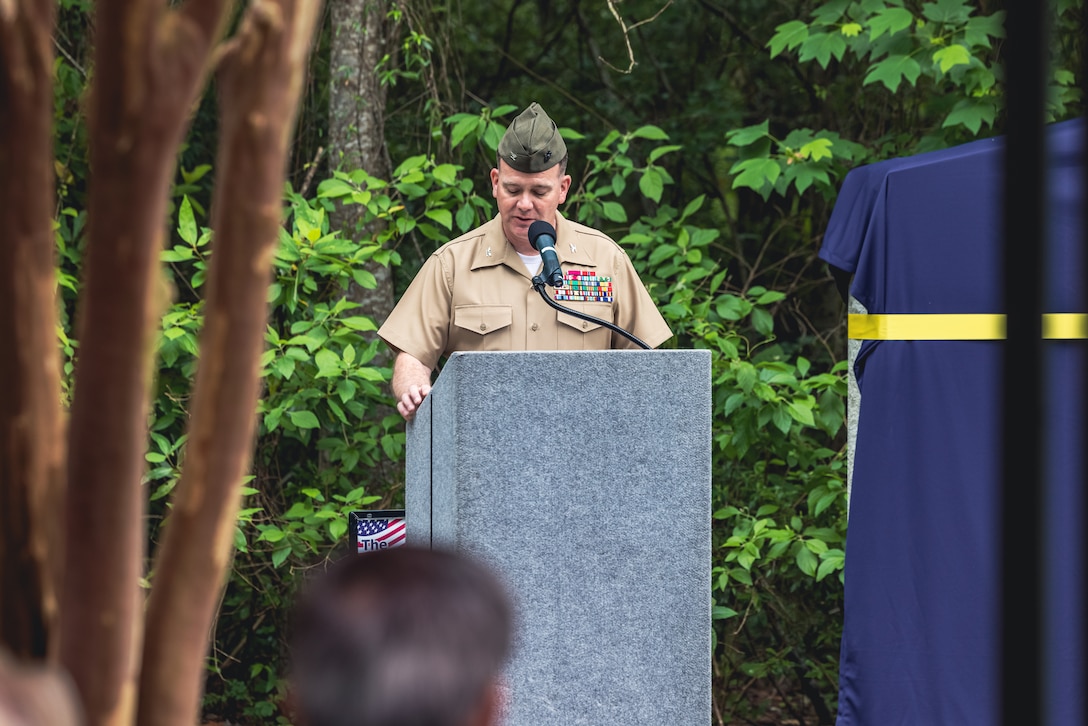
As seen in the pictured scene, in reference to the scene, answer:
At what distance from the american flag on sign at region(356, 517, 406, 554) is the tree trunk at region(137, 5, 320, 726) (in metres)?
2.50

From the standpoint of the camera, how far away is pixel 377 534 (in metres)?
3.33

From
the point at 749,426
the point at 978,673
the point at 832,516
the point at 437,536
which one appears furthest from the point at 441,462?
the point at 832,516

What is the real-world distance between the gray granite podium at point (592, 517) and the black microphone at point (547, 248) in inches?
11.5

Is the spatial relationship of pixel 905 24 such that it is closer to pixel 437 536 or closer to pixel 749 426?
pixel 749 426

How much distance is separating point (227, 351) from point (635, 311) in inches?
97.8

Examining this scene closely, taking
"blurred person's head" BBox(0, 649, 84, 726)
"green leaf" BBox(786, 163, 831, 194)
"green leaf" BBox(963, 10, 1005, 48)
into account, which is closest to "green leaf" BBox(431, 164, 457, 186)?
"green leaf" BBox(786, 163, 831, 194)

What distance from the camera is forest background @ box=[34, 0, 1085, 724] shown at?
430cm

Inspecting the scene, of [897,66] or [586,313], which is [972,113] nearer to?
[897,66]

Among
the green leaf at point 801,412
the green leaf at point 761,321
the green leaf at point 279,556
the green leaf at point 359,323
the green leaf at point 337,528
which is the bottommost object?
the green leaf at point 279,556

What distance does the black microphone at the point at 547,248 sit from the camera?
8.74 ft

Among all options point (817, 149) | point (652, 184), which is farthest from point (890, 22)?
point (652, 184)

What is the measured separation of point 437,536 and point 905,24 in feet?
8.40

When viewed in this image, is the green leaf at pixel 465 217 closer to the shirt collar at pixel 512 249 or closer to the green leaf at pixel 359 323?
the green leaf at pixel 359 323

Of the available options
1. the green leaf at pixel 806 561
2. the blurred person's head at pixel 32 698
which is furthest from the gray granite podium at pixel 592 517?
the green leaf at pixel 806 561
